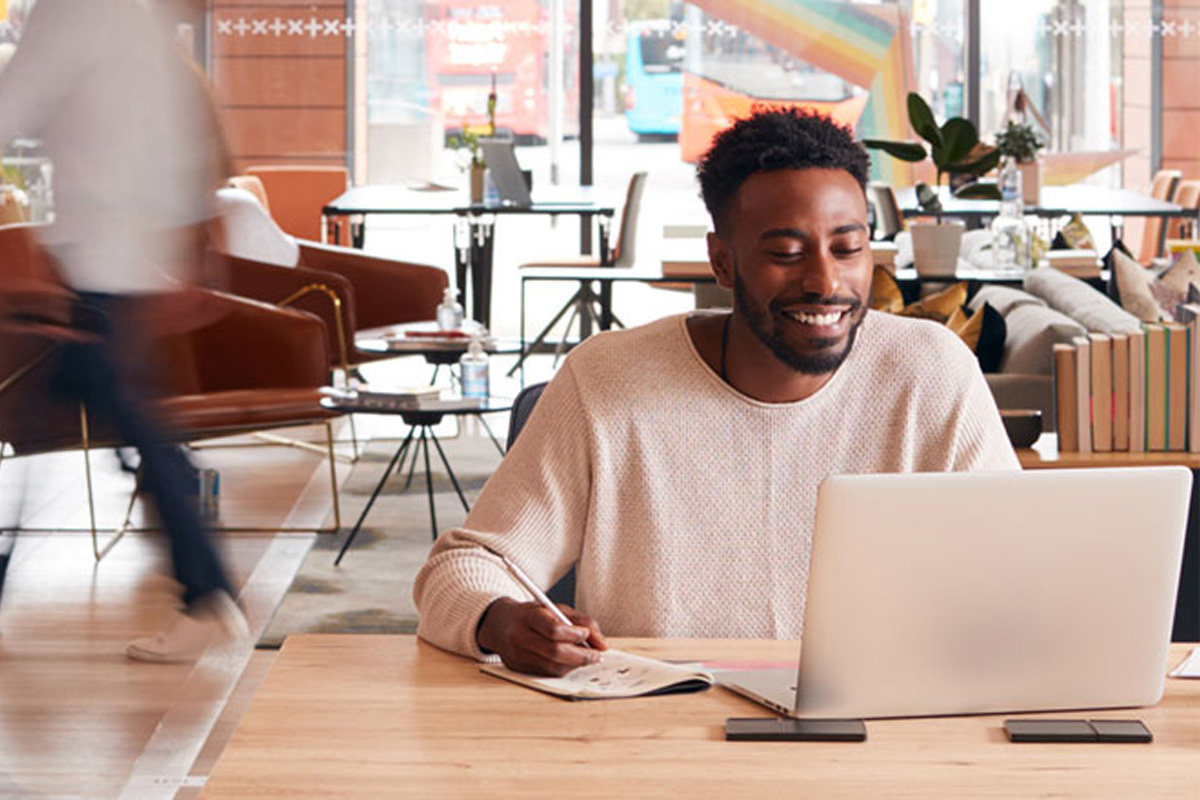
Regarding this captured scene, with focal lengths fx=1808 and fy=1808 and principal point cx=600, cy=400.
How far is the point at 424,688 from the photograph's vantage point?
1904 mm

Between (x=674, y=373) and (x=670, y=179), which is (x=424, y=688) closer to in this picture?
(x=674, y=373)

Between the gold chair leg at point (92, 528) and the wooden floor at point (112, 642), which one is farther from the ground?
the gold chair leg at point (92, 528)

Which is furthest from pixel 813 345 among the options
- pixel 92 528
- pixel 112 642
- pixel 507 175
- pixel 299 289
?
pixel 507 175

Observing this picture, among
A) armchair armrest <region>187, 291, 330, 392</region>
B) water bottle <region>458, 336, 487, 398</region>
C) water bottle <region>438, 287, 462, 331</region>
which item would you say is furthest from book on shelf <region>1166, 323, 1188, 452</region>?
water bottle <region>438, 287, 462, 331</region>

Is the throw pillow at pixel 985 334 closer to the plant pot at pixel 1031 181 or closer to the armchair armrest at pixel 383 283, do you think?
the armchair armrest at pixel 383 283

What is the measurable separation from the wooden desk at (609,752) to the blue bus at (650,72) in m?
8.97

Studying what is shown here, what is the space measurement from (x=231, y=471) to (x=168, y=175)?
3023 mm

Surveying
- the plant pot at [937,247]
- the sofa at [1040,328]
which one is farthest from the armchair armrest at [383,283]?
the sofa at [1040,328]

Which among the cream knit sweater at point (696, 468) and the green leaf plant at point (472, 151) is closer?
the cream knit sweater at point (696, 468)

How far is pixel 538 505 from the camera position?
2.22 m

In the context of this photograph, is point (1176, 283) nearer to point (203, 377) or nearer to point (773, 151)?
point (203, 377)

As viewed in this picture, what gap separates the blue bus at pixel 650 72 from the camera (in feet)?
35.0

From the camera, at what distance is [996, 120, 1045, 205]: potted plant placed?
25.3 ft

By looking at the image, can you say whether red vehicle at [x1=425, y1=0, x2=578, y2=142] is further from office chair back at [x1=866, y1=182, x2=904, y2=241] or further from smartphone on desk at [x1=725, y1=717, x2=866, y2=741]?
smartphone on desk at [x1=725, y1=717, x2=866, y2=741]
